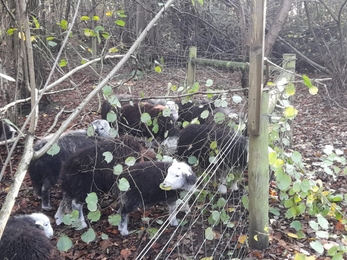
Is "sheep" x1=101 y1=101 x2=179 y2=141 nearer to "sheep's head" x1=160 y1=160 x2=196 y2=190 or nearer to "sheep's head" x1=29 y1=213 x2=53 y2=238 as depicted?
"sheep's head" x1=160 y1=160 x2=196 y2=190

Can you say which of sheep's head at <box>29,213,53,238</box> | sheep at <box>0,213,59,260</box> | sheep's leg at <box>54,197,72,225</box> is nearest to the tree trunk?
sheep's leg at <box>54,197,72,225</box>

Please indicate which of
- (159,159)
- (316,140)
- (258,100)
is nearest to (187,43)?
(316,140)

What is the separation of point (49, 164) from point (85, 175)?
0.61m

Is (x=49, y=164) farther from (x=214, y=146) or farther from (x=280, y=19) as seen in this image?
(x=280, y=19)

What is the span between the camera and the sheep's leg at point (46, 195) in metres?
4.75

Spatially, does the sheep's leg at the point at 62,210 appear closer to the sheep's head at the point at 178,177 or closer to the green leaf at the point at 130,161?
the sheep's head at the point at 178,177

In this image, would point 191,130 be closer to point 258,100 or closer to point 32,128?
point 258,100

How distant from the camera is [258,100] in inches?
112

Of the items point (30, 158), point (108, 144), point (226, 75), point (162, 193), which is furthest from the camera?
point (226, 75)

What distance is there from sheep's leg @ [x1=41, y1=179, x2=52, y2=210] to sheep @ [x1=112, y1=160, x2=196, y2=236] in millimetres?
1055

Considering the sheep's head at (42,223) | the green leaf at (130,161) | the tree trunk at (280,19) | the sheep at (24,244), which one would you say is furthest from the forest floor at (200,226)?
the tree trunk at (280,19)

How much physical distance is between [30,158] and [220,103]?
2.29m

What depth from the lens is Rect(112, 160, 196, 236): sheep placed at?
4.03 m

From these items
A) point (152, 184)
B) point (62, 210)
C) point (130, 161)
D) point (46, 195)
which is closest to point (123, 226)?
point (152, 184)
